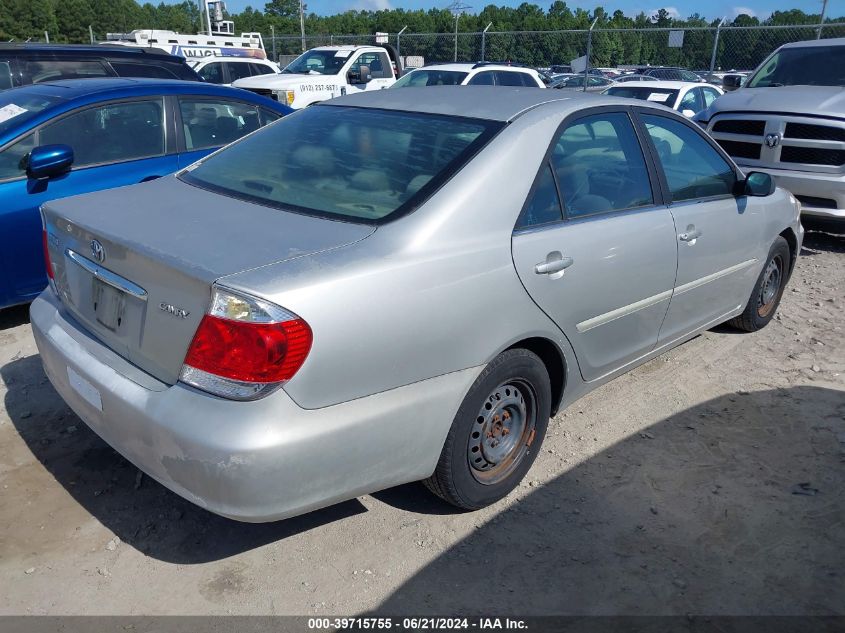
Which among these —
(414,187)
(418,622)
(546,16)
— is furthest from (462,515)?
(546,16)

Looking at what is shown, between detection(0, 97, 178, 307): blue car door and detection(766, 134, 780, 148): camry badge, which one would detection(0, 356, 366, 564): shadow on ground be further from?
detection(766, 134, 780, 148): camry badge

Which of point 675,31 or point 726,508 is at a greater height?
point 675,31

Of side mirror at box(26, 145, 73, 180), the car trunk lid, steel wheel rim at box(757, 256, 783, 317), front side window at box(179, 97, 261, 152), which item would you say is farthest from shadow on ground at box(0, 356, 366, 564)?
steel wheel rim at box(757, 256, 783, 317)

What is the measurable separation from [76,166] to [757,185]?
14.2 feet

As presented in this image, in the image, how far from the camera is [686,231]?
3826 millimetres

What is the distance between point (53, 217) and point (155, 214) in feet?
1.74

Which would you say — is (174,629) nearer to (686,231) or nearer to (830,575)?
(830,575)

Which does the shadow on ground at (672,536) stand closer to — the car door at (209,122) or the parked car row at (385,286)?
the parked car row at (385,286)

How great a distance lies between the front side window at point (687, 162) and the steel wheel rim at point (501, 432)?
58.3 inches

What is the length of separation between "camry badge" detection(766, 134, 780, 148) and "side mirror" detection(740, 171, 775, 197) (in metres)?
3.43

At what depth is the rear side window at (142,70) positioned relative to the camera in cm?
854

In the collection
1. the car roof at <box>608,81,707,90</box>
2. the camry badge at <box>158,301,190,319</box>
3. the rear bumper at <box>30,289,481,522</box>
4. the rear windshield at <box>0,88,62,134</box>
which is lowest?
the rear bumper at <box>30,289,481,522</box>

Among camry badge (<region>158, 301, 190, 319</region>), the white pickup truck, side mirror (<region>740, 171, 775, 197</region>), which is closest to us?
camry badge (<region>158, 301, 190, 319</region>)

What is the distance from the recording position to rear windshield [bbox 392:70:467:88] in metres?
13.3
